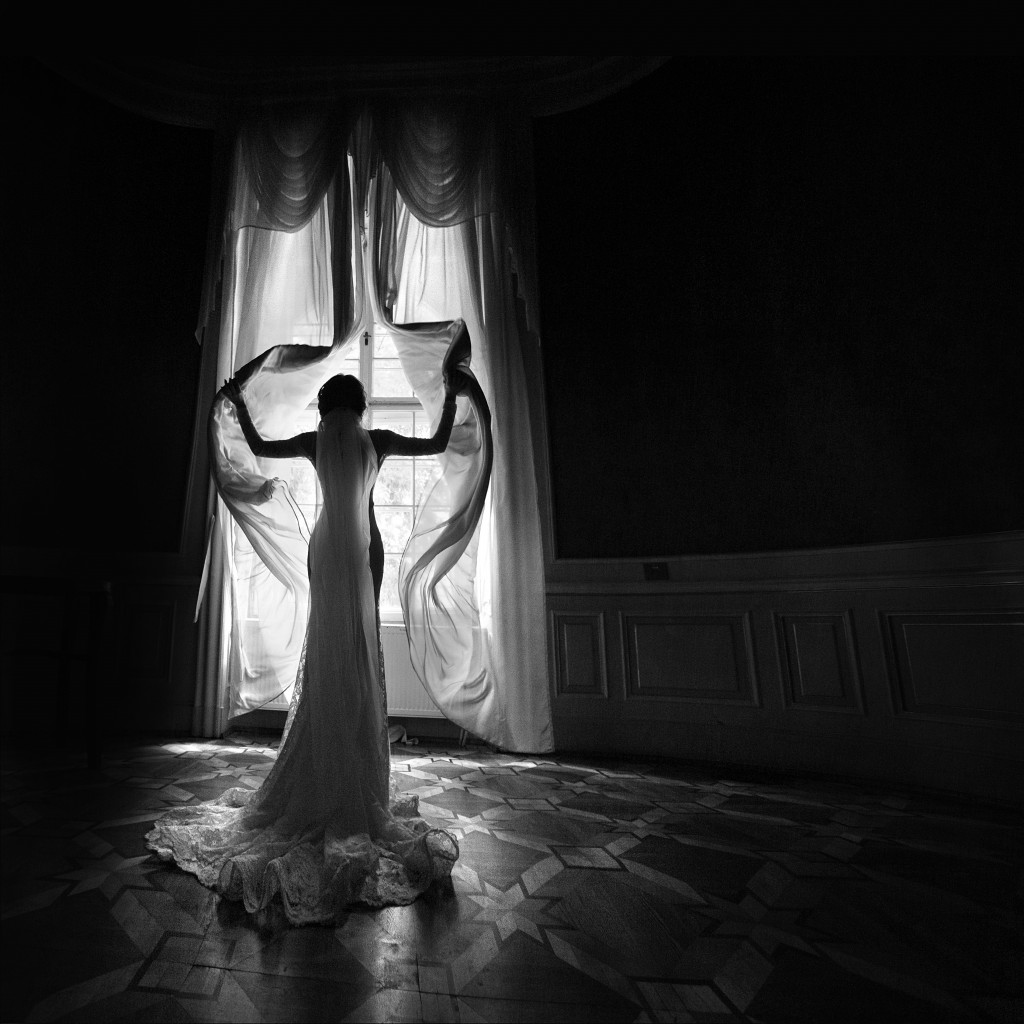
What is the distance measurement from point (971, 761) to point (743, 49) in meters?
2.61

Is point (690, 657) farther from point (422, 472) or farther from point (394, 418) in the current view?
point (394, 418)

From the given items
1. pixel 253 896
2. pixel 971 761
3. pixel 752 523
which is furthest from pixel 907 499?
pixel 253 896

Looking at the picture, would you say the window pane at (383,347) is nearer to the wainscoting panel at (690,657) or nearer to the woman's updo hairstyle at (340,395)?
the woman's updo hairstyle at (340,395)

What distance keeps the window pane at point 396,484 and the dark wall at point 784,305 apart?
83 cm

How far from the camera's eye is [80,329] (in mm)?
546

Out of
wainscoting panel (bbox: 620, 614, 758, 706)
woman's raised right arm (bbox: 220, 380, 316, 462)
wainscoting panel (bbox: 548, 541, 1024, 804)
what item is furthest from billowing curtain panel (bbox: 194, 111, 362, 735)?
wainscoting panel (bbox: 620, 614, 758, 706)

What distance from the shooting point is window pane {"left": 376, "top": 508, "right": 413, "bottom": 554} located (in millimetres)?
3158

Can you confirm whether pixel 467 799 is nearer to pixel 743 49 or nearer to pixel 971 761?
pixel 971 761

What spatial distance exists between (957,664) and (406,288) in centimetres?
313

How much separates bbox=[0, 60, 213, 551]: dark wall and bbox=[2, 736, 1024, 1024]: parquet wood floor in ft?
0.67

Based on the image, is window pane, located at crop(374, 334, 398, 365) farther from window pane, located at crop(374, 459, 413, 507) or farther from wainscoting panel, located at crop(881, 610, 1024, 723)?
wainscoting panel, located at crop(881, 610, 1024, 723)

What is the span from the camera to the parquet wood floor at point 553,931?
0.88 m

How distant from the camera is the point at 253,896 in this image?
1.25 m

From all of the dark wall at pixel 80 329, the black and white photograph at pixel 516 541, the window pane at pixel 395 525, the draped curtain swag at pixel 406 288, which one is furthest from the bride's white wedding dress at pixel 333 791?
the window pane at pixel 395 525
